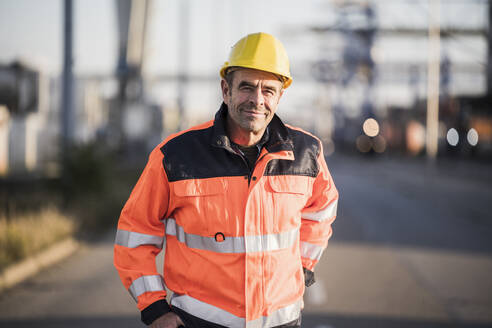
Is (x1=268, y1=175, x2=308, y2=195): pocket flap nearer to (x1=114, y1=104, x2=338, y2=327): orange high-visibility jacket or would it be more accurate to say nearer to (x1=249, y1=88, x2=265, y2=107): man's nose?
(x1=114, y1=104, x2=338, y2=327): orange high-visibility jacket

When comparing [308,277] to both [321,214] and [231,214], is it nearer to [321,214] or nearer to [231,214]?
[321,214]

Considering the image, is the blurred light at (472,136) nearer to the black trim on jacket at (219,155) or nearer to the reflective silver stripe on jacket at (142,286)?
the black trim on jacket at (219,155)

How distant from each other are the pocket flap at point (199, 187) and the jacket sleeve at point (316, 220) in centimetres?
62

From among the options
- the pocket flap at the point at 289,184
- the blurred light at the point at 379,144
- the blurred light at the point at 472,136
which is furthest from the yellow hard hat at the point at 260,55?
the blurred light at the point at 379,144

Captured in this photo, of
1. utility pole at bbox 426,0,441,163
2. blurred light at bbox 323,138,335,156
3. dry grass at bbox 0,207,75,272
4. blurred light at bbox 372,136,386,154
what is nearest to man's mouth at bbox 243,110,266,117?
dry grass at bbox 0,207,75,272

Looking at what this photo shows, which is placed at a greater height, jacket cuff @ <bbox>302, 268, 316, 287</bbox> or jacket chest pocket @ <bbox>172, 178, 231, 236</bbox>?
jacket chest pocket @ <bbox>172, 178, 231, 236</bbox>

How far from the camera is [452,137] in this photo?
42.5 m

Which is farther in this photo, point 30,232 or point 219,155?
point 30,232

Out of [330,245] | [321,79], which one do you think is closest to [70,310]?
[330,245]

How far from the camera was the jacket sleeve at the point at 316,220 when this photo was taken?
9.53ft

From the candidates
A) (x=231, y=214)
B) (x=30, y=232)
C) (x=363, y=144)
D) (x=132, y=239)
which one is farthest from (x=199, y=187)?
(x=363, y=144)

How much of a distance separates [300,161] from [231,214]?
19.1 inches

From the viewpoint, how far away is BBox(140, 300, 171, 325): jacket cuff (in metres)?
2.51

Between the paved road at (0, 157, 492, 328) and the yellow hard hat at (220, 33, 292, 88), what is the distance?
10.7ft
